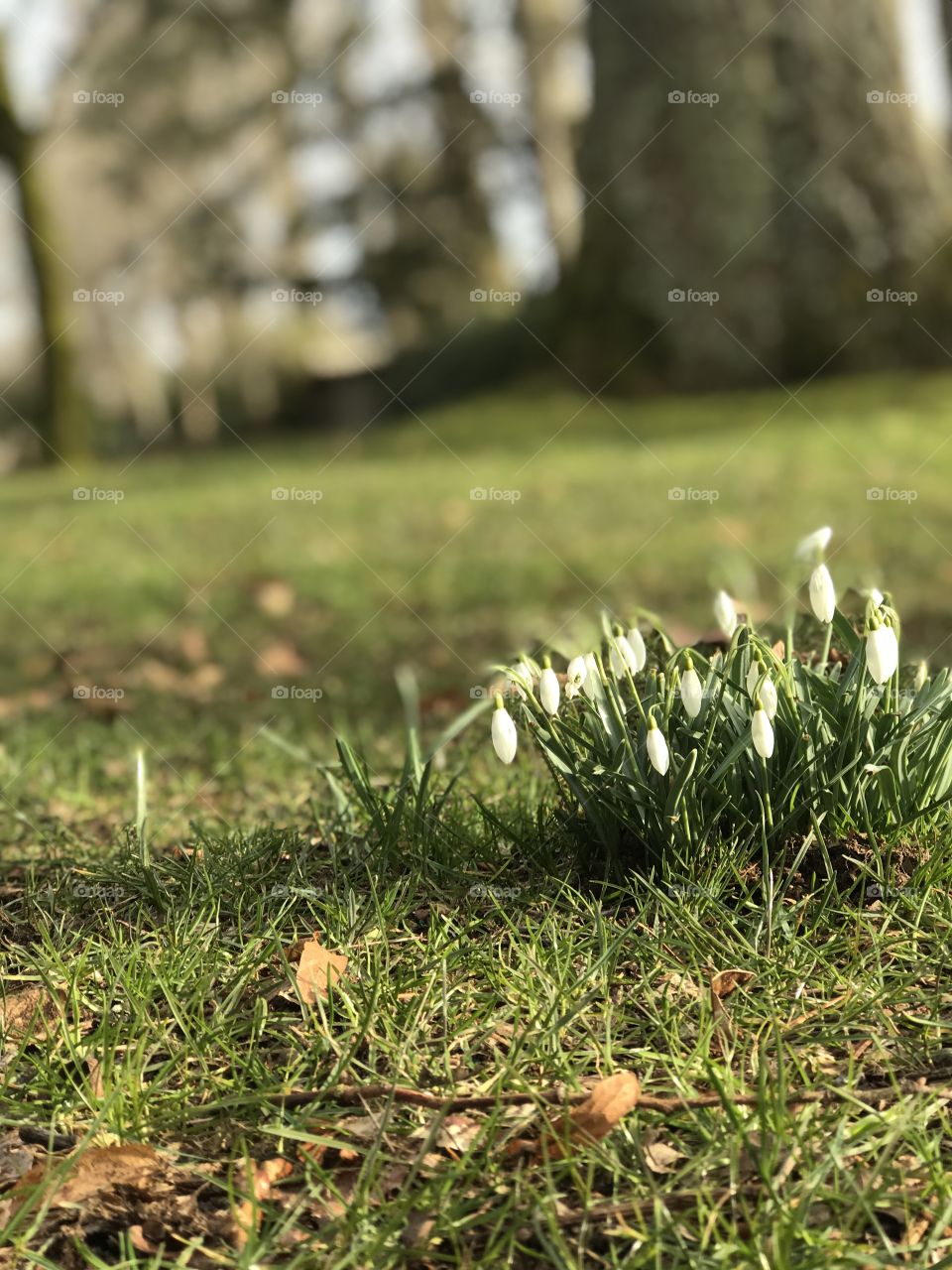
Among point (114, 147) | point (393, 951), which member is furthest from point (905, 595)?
point (114, 147)

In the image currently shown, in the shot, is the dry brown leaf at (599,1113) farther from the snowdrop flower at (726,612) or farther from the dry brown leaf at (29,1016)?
the snowdrop flower at (726,612)

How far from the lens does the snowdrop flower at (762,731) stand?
6.83 ft

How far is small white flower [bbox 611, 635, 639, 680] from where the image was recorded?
2.40m

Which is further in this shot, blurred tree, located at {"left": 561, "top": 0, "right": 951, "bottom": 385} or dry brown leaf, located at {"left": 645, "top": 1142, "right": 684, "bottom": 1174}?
blurred tree, located at {"left": 561, "top": 0, "right": 951, "bottom": 385}

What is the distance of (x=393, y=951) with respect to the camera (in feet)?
7.43

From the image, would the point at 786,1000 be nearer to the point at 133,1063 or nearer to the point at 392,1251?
the point at 392,1251

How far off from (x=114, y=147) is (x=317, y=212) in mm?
7075

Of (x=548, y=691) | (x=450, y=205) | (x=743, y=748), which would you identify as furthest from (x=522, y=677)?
(x=450, y=205)

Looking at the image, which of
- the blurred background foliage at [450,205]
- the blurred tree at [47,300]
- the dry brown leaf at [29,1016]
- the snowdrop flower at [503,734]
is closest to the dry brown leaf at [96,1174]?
the dry brown leaf at [29,1016]

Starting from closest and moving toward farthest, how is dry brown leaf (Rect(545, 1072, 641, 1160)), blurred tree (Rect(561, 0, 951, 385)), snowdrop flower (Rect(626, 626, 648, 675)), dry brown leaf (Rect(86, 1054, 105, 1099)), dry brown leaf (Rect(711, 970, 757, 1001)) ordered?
dry brown leaf (Rect(545, 1072, 641, 1160)), dry brown leaf (Rect(86, 1054, 105, 1099)), dry brown leaf (Rect(711, 970, 757, 1001)), snowdrop flower (Rect(626, 626, 648, 675)), blurred tree (Rect(561, 0, 951, 385))

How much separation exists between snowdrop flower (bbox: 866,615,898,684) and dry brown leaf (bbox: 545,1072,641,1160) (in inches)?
32.0

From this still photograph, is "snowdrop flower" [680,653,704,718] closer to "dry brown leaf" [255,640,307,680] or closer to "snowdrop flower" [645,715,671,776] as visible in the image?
"snowdrop flower" [645,715,671,776]

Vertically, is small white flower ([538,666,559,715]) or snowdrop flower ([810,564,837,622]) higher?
snowdrop flower ([810,564,837,622])

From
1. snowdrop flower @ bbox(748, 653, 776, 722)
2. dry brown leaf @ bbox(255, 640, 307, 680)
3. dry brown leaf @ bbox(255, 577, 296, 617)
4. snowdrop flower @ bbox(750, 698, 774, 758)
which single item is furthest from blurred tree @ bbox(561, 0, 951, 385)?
snowdrop flower @ bbox(750, 698, 774, 758)
